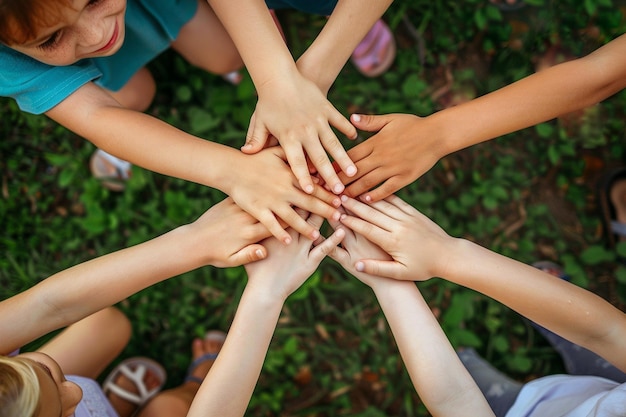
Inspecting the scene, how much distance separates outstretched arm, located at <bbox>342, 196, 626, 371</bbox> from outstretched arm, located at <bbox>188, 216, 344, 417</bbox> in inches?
5.4

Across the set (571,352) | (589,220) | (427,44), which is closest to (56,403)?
(571,352)

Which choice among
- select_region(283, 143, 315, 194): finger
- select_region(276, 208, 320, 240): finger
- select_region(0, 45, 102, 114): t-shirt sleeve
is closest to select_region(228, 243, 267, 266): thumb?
select_region(276, 208, 320, 240): finger

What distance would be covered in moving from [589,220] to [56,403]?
210 centimetres

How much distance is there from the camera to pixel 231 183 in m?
1.66

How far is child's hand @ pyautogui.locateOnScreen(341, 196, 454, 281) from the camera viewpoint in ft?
5.36

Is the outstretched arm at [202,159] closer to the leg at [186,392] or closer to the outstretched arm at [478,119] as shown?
the outstretched arm at [478,119]

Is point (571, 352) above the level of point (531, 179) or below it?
below

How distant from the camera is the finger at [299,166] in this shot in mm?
1599

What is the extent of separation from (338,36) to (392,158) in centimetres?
43

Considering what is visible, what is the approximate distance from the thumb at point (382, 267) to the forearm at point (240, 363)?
0.93ft

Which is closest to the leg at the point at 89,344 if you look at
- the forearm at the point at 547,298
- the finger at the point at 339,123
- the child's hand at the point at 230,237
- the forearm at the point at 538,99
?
the child's hand at the point at 230,237

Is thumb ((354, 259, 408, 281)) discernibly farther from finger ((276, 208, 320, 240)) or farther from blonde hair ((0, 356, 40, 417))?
blonde hair ((0, 356, 40, 417))

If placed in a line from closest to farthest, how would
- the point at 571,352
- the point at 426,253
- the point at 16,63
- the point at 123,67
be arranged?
the point at 16,63
the point at 426,253
the point at 123,67
the point at 571,352

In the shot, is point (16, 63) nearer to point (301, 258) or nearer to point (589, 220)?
point (301, 258)
